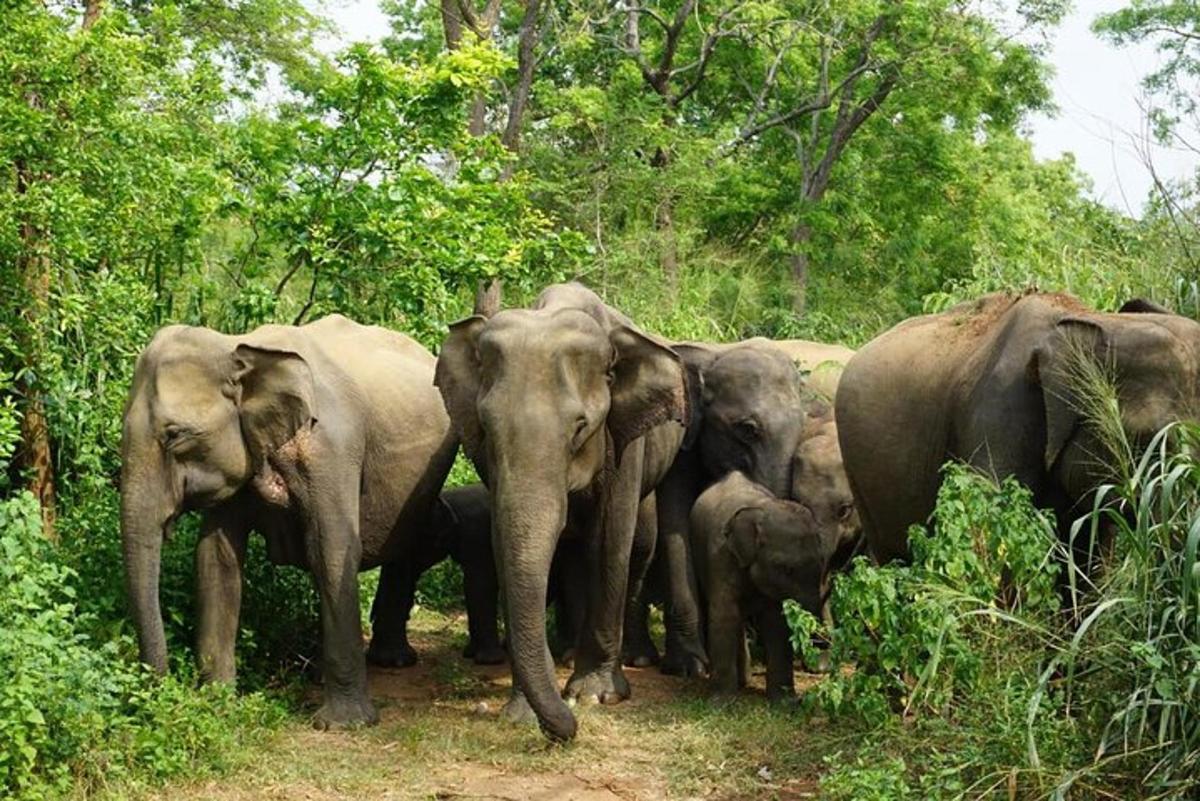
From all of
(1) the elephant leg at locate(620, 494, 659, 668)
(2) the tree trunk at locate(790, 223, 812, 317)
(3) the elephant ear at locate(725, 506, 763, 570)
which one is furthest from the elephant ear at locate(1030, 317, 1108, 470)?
(2) the tree trunk at locate(790, 223, 812, 317)

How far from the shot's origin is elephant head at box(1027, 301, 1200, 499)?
7602 millimetres

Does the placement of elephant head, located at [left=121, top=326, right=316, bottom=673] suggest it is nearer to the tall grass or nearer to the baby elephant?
the baby elephant

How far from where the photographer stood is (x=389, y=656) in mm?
10312

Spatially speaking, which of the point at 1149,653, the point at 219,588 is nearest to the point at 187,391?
the point at 219,588

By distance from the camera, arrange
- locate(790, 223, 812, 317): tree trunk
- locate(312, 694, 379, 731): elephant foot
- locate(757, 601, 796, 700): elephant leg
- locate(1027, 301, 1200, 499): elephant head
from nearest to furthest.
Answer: locate(1027, 301, 1200, 499): elephant head
locate(312, 694, 379, 731): elephant foot
locate(757, 601, 796, 700): elephant leg
locate(790, 223, 812, 317): tree trunk

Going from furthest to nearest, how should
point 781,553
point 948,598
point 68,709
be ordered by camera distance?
point 781,553, point 948,598, point 68,709

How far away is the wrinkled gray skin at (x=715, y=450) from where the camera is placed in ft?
33.8

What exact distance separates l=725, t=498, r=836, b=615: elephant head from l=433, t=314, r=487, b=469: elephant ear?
1.41 metres

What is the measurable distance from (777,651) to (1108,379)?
2327mm

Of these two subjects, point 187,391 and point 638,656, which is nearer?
point 187,391

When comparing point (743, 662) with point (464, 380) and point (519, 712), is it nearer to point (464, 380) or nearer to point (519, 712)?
point (519, 712)

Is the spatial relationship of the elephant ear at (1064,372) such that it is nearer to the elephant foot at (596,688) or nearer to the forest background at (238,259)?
the forest background at (238,259)

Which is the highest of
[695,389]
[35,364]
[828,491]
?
[35,364]

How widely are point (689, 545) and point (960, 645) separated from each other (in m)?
3.64
